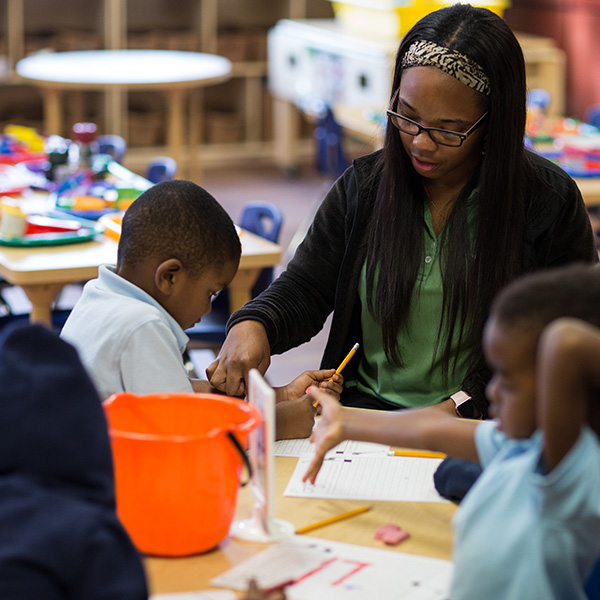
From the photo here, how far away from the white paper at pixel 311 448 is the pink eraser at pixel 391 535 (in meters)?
0.24

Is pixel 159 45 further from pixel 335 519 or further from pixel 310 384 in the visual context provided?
pixel 335 519

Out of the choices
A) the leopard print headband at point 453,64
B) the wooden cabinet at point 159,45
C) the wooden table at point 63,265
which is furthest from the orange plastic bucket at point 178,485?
the wooden cabinet at point 159,45

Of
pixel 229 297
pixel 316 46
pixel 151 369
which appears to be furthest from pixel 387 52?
pixel 151 369

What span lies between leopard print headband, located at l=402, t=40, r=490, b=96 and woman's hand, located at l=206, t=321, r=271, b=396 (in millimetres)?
542

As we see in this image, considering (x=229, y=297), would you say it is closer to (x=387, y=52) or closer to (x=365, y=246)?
(x=365, y=246)

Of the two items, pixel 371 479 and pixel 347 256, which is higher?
pixel 347 256

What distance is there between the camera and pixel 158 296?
151 cm

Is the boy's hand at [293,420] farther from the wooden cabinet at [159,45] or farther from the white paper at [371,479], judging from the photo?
the wooden cabinet at [159,45]

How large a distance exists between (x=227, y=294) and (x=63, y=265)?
0.72 meters

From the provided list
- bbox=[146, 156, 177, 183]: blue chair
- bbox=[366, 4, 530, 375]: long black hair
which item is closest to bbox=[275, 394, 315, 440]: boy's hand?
bbox=[366, 4, 530, 375]: long black hair

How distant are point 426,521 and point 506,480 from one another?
0.98 feet

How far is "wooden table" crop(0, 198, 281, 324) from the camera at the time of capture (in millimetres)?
2523

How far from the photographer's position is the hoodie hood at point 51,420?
91cm

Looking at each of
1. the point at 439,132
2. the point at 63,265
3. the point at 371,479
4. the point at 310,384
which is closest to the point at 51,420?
the point at 371,479
